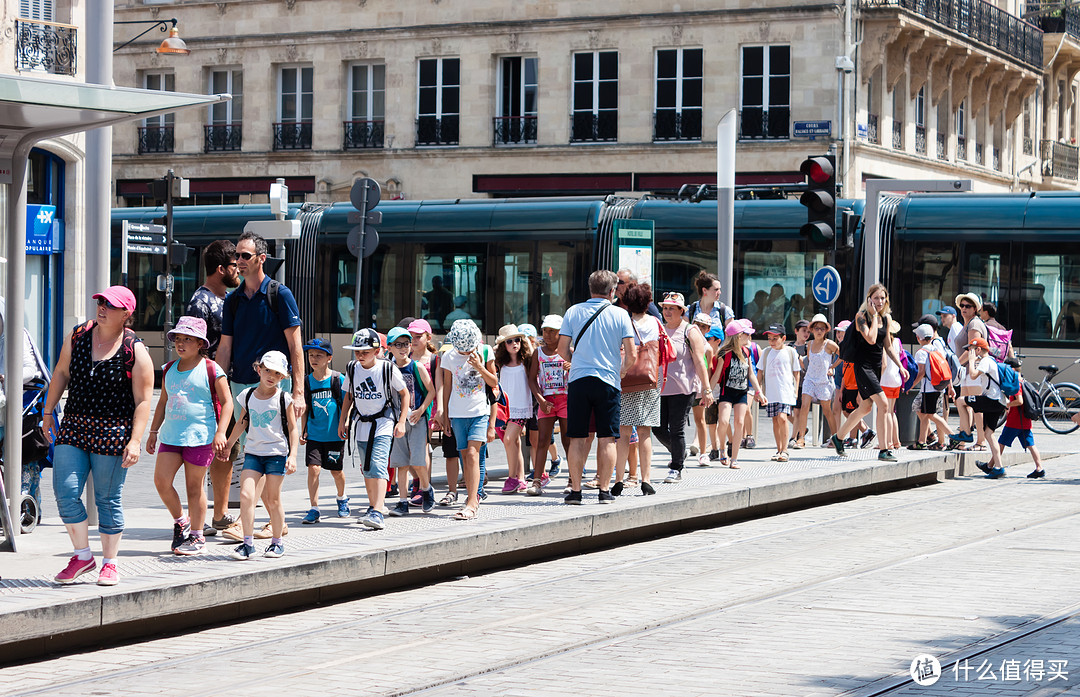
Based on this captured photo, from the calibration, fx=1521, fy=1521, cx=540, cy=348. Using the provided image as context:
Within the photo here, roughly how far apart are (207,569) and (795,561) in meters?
3.99

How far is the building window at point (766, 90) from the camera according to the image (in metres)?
36.2

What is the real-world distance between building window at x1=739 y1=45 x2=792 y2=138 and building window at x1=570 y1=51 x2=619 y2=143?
3.27 metres

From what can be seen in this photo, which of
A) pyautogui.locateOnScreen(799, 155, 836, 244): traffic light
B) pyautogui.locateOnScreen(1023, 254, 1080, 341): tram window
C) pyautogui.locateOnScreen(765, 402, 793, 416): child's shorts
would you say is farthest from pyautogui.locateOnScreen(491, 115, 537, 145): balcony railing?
pyautogui.locateOnScreen(765, 402, 793, 416): child's shorts

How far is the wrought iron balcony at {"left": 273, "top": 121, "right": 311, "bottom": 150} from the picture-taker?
134 feet

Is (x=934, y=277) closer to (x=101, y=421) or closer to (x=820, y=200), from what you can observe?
(x=820, y=200)

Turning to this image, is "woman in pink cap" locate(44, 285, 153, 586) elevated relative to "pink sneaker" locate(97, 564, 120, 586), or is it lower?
elevated

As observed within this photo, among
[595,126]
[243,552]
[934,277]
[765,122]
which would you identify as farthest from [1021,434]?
[595,126]

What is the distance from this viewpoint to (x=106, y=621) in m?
7.26

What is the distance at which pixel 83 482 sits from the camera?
7684 mm

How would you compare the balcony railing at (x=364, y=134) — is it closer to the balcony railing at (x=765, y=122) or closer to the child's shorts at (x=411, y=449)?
the balcony railing at (x=765, y=122)

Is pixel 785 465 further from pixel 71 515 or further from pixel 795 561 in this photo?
pixel 71 515

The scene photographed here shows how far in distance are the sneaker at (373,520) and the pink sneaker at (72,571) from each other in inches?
93.6

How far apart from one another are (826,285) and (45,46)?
41.4 feet

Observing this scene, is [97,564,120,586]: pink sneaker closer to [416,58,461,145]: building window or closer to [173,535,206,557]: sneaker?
[173,535,206,557]: sneaker
